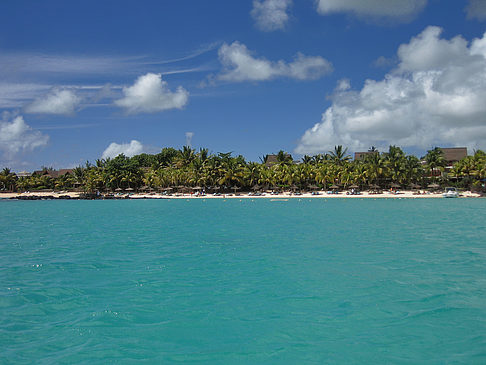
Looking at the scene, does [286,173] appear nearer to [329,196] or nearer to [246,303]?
[329,196]

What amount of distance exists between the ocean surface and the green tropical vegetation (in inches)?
1727

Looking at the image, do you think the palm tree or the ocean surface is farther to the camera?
the palm tree

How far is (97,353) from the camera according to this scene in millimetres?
5973

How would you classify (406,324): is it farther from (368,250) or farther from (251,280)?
(368,250)

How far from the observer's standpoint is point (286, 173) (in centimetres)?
6194

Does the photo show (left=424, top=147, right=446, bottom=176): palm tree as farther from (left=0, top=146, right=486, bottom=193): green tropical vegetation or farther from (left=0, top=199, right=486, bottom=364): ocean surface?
(left=0, top=199, right=486, bottom=364): ocean surface

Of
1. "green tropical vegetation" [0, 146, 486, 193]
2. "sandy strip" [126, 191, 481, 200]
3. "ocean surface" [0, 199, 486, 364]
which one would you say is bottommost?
"ocean surface" [0, 199, 486, 364]

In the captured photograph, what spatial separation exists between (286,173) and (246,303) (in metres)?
54.4

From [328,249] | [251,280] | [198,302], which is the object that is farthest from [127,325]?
[328,249]

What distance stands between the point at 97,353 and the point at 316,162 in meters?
66.5

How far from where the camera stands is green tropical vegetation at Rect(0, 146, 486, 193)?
56.6 m

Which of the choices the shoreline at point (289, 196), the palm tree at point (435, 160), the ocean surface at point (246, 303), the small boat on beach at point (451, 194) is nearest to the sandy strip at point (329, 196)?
the shoreline at point (289, 196)

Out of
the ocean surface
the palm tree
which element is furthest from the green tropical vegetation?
the ocean surface

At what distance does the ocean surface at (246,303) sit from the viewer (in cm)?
600
